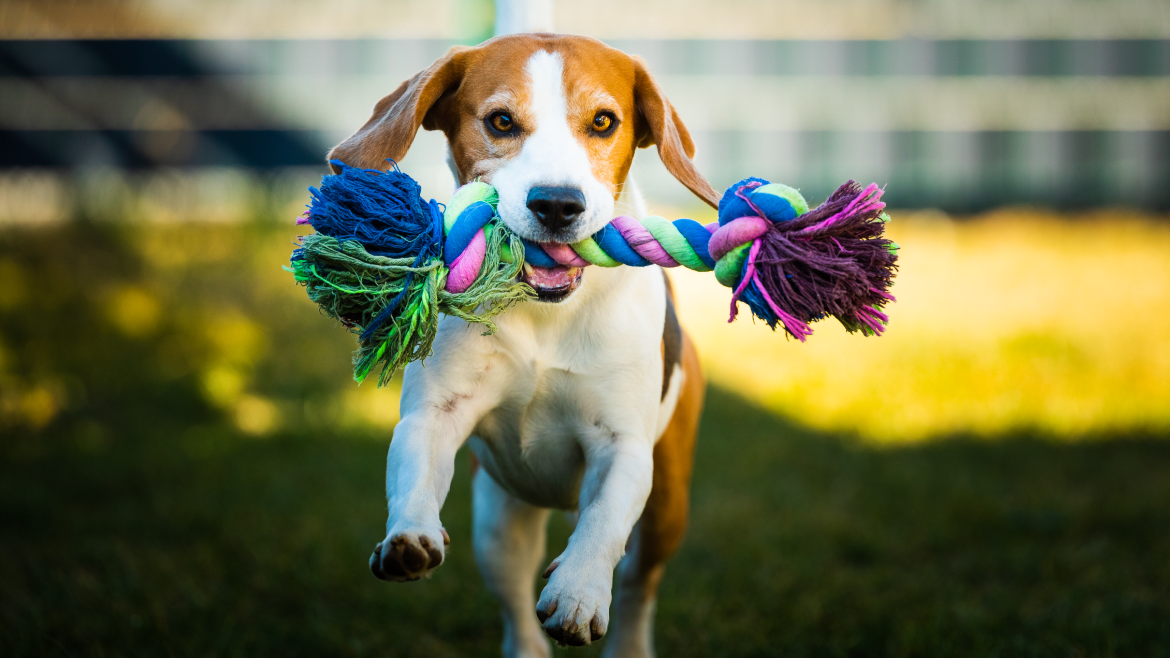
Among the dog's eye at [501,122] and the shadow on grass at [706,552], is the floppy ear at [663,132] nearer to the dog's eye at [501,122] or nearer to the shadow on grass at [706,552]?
the dog's eye at [501,122]

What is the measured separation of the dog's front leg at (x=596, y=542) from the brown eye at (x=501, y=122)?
87 cm

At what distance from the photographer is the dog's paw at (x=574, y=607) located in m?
2.12

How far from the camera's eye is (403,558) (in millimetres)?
2066

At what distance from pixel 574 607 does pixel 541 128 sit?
1219mm

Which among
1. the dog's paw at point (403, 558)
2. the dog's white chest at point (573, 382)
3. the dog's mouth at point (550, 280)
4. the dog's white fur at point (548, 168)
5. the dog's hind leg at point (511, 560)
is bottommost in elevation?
the dog's hind leg at point (511, 560)

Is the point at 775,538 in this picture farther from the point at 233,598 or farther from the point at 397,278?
the point at 397,278

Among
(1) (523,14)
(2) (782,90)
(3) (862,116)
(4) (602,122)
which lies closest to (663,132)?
(4) (602,122)

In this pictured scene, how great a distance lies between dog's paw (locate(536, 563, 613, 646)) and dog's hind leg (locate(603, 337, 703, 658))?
896 millimetres

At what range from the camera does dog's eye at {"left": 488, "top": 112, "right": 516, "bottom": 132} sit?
2.57 m

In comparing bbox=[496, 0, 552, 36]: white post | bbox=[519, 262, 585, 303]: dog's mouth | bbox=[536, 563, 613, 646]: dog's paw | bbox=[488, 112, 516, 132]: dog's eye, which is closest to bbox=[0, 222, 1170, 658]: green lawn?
bbox=[536, 563, 613, 646]: dog's paw

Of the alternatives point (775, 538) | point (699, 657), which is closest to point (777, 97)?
point (775, 538)

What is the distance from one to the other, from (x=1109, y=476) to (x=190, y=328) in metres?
6.03

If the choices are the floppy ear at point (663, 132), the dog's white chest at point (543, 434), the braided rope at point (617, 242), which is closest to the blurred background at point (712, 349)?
the dog's white chest at point (543, 434)

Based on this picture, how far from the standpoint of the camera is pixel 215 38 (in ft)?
44.5
